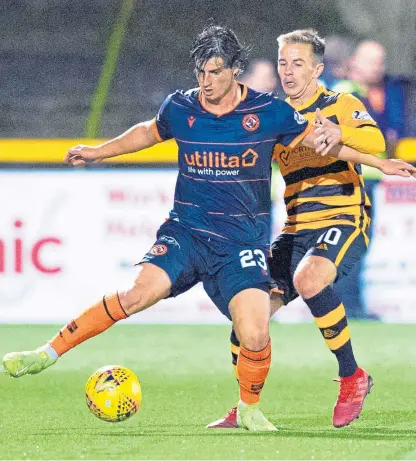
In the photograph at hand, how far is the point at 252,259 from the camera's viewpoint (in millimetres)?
6457

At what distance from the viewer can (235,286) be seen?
250 inches

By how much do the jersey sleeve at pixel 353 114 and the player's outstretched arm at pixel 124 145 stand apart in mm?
986

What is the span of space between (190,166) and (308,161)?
2.66 ft

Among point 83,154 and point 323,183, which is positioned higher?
point 83,154

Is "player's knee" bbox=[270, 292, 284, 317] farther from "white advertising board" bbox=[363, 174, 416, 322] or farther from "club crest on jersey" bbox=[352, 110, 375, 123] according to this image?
"white advertising board" bbox=[363, 174, 416, 322]

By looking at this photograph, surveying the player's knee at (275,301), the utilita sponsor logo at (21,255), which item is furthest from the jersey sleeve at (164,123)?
the utilita sponsor logo at (21,255)

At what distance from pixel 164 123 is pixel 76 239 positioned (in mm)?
4331

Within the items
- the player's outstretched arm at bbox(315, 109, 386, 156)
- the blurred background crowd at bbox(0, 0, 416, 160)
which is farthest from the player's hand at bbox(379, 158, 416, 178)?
the blurred background crowd at bbox(0, 0, 416, 160)

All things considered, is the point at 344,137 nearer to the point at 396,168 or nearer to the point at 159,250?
the point at 396,168

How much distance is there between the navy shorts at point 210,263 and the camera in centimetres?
637

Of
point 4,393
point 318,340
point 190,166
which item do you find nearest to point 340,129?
point 190,166

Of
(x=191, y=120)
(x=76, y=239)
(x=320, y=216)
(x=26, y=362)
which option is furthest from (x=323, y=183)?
(x=76, y=239)

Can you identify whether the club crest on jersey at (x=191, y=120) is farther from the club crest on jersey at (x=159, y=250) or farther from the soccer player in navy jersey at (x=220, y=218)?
the club crest on jersey at (x=159, y=250)

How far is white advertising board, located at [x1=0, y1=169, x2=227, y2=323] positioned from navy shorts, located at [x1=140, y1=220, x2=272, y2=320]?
4.22 meters
